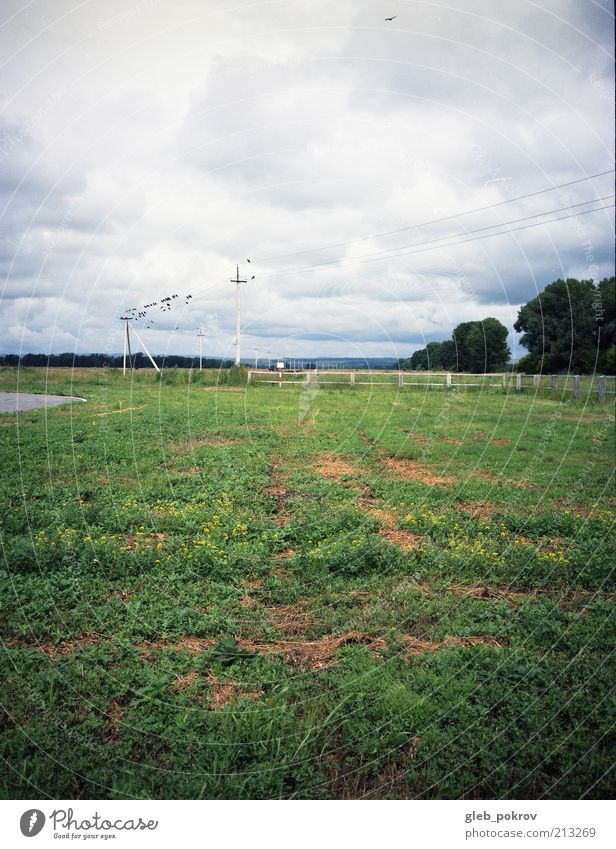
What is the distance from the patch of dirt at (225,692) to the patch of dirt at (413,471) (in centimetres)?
755

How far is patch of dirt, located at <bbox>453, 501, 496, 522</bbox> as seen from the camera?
9.84m

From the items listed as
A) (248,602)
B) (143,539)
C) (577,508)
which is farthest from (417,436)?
→ (248,602)

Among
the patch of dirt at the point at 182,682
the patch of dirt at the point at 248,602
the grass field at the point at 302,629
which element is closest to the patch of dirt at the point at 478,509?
the grass field at the point at 302,629

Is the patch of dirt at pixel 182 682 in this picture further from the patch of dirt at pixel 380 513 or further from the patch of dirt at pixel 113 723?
the patch of dirt at pixel 380 513

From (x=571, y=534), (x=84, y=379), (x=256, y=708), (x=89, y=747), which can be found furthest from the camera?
(x=84, y=379)

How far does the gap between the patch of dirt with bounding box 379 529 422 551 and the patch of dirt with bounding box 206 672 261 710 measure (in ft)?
12.1

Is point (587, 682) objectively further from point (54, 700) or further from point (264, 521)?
point (264, 521)

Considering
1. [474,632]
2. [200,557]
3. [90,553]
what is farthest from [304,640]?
[90,553]

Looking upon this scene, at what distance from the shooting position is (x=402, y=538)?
8.83m

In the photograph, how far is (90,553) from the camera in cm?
765

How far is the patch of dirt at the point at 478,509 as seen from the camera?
32.3 ft

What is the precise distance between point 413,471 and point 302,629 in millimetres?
7527

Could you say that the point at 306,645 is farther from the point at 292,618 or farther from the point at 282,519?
the point at 282,519
